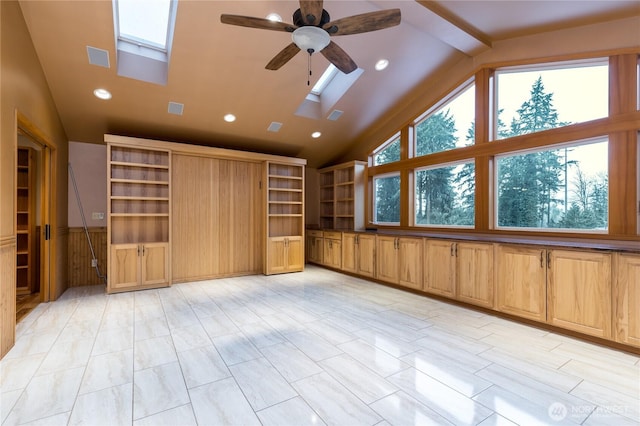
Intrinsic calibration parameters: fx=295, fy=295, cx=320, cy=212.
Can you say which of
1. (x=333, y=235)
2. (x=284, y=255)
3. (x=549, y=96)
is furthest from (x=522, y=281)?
(x=284, y=255)

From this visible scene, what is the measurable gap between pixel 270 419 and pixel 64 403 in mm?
1378

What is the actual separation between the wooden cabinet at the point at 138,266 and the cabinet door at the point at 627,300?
19.0ft

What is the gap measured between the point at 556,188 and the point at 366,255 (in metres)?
3.04

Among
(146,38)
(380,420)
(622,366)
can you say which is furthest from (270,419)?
(146,38)

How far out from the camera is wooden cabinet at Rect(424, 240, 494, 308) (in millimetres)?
3742

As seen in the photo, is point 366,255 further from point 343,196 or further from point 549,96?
point 549,96

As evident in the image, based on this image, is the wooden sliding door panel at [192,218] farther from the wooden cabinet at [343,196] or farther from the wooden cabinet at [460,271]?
the wooden cabinet at [460,271]

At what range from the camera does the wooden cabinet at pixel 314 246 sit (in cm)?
690

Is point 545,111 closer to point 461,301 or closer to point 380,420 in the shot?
point 461,301

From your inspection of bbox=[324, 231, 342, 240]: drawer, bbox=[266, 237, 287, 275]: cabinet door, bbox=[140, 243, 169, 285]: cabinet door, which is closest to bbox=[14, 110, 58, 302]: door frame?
bbox=[140, 243, 169, 285]: cabinet door

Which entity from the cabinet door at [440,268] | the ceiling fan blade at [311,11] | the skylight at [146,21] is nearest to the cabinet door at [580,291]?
the cabinet door at [440,268]

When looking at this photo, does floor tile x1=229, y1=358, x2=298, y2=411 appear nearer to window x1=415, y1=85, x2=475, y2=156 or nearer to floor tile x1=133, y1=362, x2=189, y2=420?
floor tile x1=133, y1=362, x2=189, y2=420

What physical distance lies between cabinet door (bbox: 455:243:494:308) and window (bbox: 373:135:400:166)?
2605 millimetres

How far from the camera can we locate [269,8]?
3.41 metres
